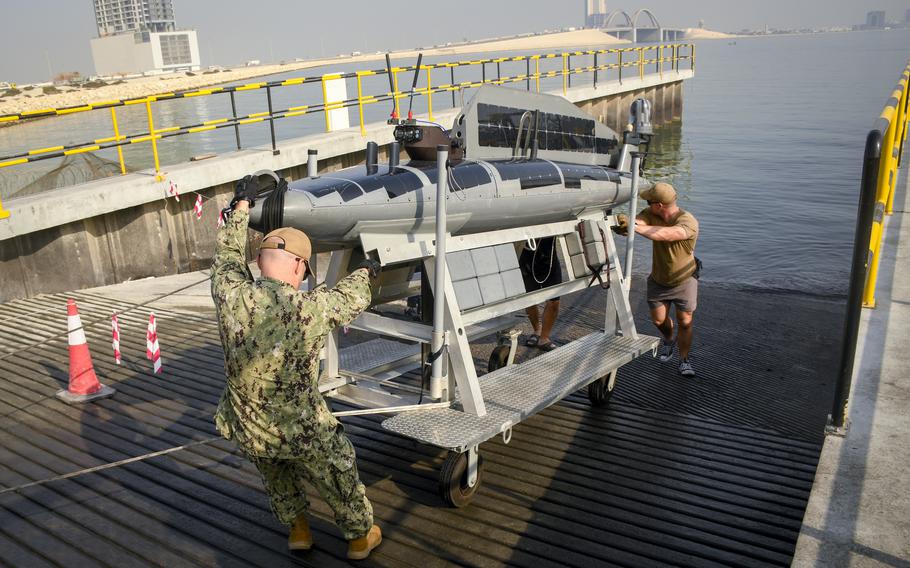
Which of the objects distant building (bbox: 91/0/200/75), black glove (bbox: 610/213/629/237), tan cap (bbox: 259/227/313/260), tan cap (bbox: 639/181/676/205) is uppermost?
distant building (bbox: 91/0/200/75)

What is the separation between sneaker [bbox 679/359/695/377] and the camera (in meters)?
7.01

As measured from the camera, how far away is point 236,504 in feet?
15.8

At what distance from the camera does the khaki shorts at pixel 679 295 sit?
23.0ft

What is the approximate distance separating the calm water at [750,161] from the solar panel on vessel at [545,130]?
275 inches

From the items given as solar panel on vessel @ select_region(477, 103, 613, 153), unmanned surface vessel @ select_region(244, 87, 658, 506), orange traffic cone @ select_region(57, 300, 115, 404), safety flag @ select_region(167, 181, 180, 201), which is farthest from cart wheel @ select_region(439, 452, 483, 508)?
safety flag @ select_region(167, 181, 180, 201)

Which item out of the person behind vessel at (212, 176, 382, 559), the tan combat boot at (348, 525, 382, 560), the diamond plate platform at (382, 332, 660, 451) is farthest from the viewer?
the diamond plate platform at (382, 332, 660, 451)

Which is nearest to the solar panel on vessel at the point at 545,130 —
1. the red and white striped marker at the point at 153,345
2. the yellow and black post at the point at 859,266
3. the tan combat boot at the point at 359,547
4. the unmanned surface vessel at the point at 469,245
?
the unmanned surface vessel at the point at 469,245

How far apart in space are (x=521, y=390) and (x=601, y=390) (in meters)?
1.10

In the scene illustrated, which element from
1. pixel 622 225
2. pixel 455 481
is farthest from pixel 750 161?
pixel 455 481

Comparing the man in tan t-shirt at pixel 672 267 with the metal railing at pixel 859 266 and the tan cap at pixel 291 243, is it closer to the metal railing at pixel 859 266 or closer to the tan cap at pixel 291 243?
the metal railing at pixel 859 266

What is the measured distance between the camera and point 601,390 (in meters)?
6.23

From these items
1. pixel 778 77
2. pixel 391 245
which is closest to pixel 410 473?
pixel 391 245

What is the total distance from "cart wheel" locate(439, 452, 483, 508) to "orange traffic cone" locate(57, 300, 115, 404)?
350cm

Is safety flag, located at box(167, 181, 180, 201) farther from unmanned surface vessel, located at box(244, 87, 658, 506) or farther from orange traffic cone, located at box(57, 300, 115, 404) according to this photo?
unmanned surface vessel, located at box(244, 87, 658, 506)
